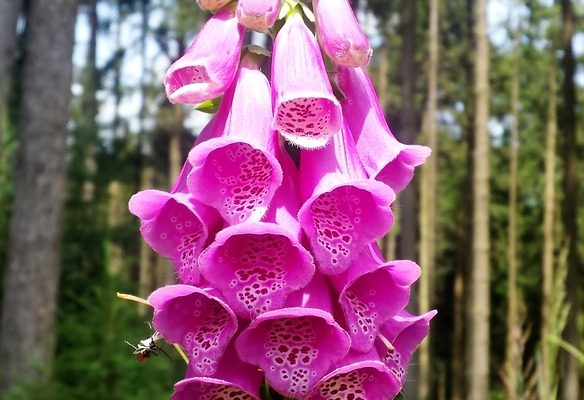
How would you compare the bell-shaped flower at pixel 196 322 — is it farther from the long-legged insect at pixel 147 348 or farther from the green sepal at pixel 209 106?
the green sepal at pixel 209 106

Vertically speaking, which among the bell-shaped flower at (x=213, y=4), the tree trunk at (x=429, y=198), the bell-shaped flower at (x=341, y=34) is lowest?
the tree trunk at (x=429, y=198)

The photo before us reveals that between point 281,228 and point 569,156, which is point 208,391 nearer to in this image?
point 281,228

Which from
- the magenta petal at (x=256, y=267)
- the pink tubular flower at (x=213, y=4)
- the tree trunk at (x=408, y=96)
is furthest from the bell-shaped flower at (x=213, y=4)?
the tree trunk at (x=408, y=96)

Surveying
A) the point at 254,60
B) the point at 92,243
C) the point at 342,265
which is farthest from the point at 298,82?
the point at 92,243

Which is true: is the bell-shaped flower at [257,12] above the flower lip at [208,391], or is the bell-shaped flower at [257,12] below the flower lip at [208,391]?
above

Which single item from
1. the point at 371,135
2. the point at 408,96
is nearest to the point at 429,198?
the point at 408,96

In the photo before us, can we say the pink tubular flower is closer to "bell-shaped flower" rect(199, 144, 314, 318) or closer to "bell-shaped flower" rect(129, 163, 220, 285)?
"bell-shaped flower" rect(129, 163, 220, 285)

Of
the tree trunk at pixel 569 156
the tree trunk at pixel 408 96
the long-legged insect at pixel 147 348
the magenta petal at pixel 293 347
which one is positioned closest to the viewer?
the magenta petal at pixel 293 347
